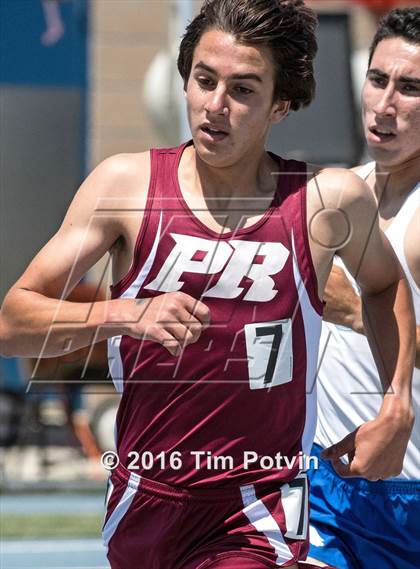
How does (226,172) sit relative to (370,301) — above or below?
above

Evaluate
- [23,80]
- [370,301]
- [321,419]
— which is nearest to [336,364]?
[321,419]

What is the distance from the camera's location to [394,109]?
11.7 ft

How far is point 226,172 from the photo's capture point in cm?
291

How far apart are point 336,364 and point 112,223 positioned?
3.60ft

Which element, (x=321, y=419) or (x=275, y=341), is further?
(x=321, y=419)

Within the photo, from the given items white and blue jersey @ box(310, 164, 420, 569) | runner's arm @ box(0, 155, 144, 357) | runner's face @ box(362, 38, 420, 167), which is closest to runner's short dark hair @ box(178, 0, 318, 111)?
runner's arm @ box(0, 155, 144, 357)

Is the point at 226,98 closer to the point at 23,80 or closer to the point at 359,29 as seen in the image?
the point at 23,80

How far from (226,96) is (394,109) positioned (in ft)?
3.10

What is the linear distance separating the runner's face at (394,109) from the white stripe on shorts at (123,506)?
1296mm

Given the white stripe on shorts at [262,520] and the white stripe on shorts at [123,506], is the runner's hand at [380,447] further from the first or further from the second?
the white stripe on shorts at [123,506]

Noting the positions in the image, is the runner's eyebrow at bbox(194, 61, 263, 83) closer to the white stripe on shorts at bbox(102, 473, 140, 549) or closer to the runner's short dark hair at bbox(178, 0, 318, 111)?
the runner's short dark hair at bbox(178, 0, 318, 111)

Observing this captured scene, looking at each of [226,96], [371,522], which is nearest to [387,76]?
[226,96]

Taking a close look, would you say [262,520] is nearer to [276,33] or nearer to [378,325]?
[378,325]

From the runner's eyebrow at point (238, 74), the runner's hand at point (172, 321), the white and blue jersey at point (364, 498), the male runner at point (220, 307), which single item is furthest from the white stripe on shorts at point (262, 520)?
the runner's eyebrow at point (238, 74)
